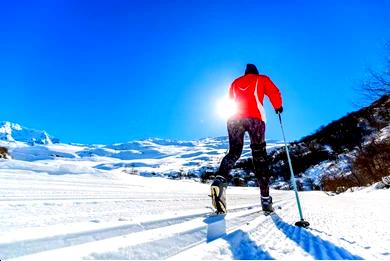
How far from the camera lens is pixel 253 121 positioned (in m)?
4.89

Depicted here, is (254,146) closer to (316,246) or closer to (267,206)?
(267,206)

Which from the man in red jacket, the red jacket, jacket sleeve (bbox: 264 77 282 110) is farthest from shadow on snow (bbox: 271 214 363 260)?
jacket sleeve (bbox: 264 77 282 110)

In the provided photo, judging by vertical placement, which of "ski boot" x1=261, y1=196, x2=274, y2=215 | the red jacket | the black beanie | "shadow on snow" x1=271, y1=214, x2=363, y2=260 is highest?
the black beanie

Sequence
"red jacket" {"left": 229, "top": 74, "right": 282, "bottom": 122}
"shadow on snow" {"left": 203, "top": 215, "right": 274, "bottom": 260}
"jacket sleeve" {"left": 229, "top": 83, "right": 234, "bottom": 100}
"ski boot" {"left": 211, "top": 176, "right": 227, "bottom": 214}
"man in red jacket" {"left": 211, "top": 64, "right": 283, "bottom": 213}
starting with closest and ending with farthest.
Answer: "shadow on snow" {"left": 203, "top": 215, "right": 274, "bottom": 260} < "ski boot" {"left": 211, "top": 176, "right": 227, "bottom": 214} < "man in red jacket" {"left": 211, "top": 64, "right": 283, "bottom": 213} < "red jacket" {"left": 229, "top": 74, "right": 282, "bottom": 122} < "jacket sleeve" {"left": 229, "top": 83, "right": 234, "bottom": 100}

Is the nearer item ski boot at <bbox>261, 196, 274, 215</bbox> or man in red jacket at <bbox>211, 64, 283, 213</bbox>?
ski boot at <bbox>261, 196, 274, 215</bbox>

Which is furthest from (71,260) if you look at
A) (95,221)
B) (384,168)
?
(384,168)

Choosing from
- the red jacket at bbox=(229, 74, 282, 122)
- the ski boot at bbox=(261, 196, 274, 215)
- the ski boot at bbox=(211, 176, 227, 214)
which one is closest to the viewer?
the ski boot at bbox=(211, 176, 227, 214)

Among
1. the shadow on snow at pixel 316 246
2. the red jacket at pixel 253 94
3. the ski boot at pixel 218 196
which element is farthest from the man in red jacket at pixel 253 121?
the shadow on snow at pixel 316 246

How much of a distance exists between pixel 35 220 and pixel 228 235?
55.0 inches

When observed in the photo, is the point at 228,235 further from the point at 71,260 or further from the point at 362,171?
the point at 362,171

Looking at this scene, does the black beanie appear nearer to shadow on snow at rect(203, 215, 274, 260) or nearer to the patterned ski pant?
the patterned ski pant

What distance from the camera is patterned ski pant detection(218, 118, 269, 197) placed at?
475cm

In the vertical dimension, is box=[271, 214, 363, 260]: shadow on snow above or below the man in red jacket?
below

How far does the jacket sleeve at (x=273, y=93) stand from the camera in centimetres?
510
